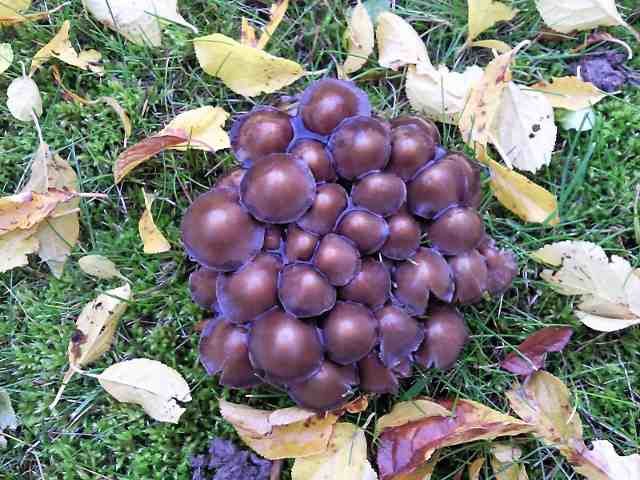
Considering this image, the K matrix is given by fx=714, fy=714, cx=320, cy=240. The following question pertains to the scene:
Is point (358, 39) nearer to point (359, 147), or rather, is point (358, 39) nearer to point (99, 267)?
point (359, 147)

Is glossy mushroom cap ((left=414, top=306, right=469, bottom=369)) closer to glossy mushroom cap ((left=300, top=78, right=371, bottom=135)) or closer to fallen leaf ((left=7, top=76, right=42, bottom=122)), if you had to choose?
glossy mushroom cap ((left=300, top=78, right=371, bottom=135))

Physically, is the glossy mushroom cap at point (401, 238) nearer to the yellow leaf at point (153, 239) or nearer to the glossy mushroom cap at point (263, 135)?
the glossy mushroom cap at point (263, 135)

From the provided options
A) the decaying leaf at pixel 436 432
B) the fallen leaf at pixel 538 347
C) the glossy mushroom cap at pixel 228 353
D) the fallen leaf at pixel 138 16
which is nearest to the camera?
the glossy mushroom cap at pixel 228 353

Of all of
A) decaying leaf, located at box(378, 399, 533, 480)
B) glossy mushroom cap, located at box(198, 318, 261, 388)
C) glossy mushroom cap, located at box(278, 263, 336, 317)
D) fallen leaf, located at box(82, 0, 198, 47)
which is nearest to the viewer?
glossy mushroom cap, located at box(278, 263, 336, 317)

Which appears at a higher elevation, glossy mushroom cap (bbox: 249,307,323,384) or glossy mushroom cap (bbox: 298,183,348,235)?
glossy mushroom cap (bbox: 298,183,348,235)

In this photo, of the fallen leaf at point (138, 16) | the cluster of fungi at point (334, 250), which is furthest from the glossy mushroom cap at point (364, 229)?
the fallen leaf at point (138, 16)

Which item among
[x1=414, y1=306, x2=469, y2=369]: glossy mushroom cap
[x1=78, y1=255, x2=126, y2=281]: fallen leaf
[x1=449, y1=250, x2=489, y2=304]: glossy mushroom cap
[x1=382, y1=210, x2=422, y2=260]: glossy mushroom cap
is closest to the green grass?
Answer: [x1=78, y1=255, x2=126, y2=281]: fallen leaf
